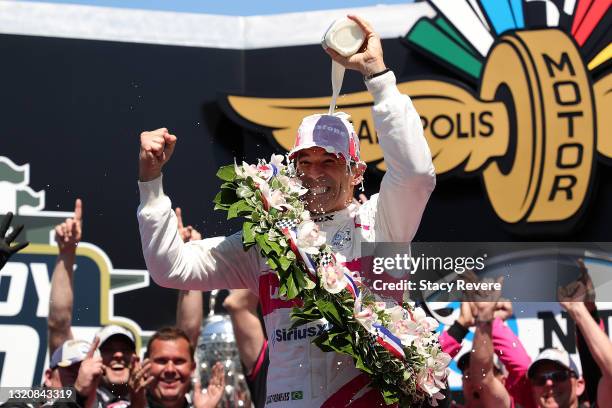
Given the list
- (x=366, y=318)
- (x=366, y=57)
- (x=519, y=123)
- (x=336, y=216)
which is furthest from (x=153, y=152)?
(x=519, y=123)

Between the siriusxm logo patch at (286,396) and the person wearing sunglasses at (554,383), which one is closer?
the siriusxm logo patch at (286,396)

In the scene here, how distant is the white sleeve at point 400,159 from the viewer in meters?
4.15

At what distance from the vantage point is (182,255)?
4.38 m

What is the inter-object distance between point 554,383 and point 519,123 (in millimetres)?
3183

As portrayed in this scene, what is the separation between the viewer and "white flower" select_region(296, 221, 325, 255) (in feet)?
14.0

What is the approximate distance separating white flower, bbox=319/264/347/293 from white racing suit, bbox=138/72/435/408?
0.14 m

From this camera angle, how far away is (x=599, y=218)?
8.77m

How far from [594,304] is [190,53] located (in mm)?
4218

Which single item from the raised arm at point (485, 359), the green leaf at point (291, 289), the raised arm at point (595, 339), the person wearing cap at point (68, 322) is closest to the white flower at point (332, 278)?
the green leaf at point (291, 289)

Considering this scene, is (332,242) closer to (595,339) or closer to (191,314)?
(595,339)

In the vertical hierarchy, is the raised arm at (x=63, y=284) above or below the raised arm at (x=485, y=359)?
above

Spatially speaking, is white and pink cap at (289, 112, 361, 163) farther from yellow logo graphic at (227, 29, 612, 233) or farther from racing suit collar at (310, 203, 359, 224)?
yellow logo graphic at (227, 29, 612, 233)

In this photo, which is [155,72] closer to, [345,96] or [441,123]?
[345,96]

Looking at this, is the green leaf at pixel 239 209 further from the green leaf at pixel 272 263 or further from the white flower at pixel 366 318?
the white flower at pixel 366 318
